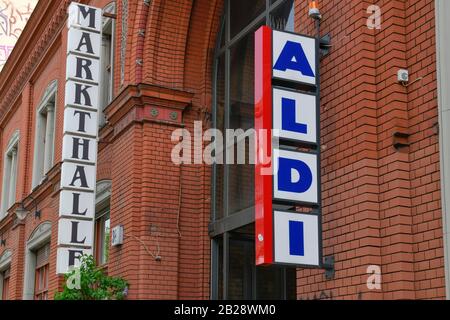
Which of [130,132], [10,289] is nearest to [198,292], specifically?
[130,132]

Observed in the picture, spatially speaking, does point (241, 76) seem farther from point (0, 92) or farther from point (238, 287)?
point (0, 92)

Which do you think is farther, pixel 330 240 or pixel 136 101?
pixel 136 101

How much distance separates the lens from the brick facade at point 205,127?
6.17 m

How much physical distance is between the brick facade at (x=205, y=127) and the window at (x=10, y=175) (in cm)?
64

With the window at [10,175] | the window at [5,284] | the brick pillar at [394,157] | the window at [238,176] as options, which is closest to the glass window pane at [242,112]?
the window at [238,176]

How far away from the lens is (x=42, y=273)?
16.3 meters

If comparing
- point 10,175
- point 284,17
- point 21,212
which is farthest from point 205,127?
point 10,175

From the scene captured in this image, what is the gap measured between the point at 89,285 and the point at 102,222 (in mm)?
2988

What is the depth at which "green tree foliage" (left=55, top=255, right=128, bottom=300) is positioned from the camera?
9.35 m

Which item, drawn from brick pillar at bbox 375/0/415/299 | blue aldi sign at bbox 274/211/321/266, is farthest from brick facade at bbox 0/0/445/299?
blue aldi sign at bbox 274/211/321/266

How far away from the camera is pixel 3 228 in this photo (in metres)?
20.0

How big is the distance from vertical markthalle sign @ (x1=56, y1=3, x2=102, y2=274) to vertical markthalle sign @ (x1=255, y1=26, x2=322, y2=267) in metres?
5.16

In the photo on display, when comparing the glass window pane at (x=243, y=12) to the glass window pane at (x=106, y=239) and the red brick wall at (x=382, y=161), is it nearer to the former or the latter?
the red brick wall at (x=382, y=161)
